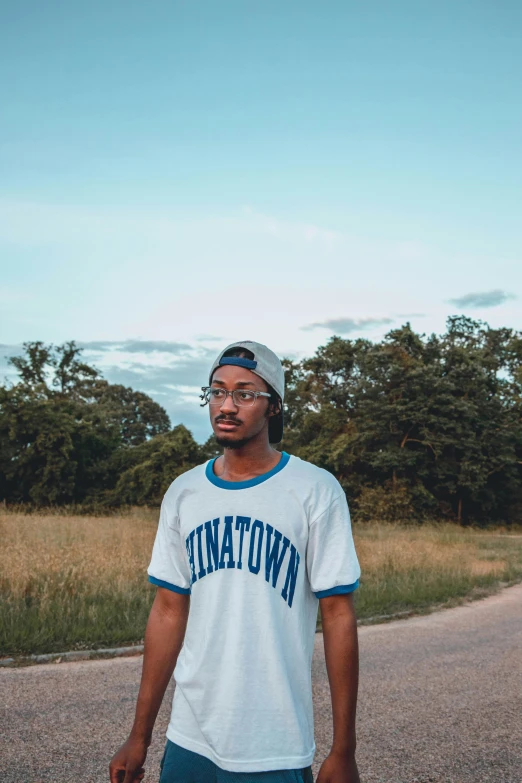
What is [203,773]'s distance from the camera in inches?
82.3

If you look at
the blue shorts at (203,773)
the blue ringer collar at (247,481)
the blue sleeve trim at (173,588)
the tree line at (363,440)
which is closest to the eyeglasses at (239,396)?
the blue ringer collar at (247,481)

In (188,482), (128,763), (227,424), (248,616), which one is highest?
(227,424)

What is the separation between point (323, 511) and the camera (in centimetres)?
218

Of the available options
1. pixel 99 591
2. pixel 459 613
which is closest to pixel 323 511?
pixel 99 591

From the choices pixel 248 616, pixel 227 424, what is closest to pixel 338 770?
pixel 248 616

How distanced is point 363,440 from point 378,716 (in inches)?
1314

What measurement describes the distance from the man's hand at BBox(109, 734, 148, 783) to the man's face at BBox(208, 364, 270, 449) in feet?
3.37

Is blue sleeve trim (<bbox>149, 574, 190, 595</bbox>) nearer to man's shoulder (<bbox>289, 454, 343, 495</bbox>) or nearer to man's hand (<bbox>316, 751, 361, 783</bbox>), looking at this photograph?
man's shoulder (<bbox>289, 454, 343, 495</bbox>)

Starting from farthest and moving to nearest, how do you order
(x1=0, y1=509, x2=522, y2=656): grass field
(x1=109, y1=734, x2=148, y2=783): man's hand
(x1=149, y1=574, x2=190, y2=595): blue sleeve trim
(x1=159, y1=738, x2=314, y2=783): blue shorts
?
(x1=0, y1=509, x2=522, y2=656): grass field → (x1=149, y1=574, x2=190, y2=595): blue sleeve trim → (x1=109, y1=734, x2=148, y2=783): man's hand → (x1=159, y1=738, x2=314, y2=783): blue shorts

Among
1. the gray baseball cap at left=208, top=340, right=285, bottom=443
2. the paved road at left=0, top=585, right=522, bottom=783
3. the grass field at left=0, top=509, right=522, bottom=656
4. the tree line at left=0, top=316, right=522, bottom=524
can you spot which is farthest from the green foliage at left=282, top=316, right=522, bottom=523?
the gray baseball cap at left=208, top=340, right=285, bottom=443

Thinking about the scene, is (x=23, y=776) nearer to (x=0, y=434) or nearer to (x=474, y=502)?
(x=0, y=434)

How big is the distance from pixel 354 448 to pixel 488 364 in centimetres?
1091

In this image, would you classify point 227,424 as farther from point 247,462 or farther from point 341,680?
point 341,680

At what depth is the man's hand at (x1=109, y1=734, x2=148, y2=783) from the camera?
2289mm
